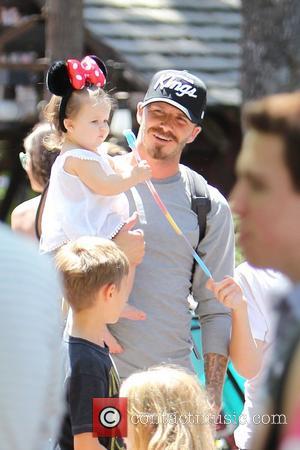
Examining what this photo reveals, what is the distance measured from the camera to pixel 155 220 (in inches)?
172

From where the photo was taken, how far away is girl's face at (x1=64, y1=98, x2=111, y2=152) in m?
4.26

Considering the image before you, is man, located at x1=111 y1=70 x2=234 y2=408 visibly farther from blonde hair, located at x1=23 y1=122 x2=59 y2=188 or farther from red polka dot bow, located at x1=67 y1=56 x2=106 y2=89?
blonde hair, located at x1=23 y1=122 x2=59 y2=188

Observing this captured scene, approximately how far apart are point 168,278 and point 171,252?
0.34ft

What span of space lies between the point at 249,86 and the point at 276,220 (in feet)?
25.4

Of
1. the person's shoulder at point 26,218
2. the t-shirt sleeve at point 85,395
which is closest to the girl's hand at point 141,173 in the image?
the t-shirt sleeve at point 85,395

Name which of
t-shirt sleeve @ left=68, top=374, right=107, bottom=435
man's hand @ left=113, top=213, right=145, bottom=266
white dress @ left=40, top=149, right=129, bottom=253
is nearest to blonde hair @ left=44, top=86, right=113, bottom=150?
white dress @ left=40, top=149, right=129, bottom=253

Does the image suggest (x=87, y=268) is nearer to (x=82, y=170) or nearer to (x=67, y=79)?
(x=82, y=170)

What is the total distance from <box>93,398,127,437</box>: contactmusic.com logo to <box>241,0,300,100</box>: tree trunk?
5865 mm

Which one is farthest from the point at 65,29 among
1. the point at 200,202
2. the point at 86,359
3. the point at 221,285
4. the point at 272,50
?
the point at 86,359

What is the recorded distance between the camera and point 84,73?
14.2 ft

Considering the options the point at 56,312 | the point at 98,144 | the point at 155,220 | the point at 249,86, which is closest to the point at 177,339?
the point at 155,220

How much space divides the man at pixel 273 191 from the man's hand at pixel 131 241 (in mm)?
2225

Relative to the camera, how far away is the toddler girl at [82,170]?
416 cm

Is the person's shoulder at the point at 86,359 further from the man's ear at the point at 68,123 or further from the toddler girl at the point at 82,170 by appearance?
the man's ear at the point at 68,123
